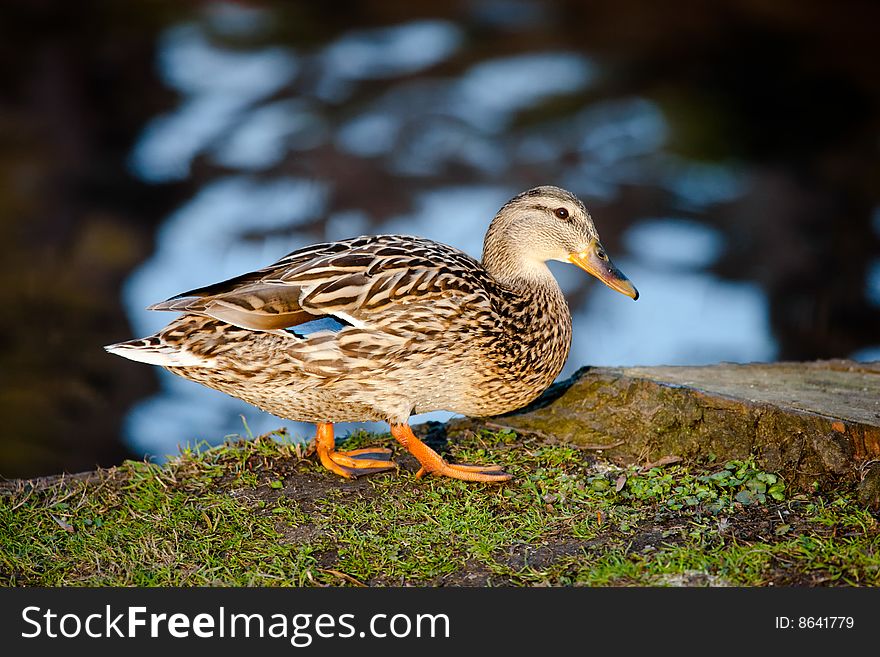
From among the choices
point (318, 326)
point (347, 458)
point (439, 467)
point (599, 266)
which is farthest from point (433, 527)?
point (599, 266)

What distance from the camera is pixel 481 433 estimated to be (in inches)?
147

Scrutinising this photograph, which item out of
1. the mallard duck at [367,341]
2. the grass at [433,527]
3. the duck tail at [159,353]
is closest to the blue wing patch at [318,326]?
the mallard duck at [367,341]

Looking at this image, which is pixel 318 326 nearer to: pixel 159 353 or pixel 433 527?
pixel 159 353

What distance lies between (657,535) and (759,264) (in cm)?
399

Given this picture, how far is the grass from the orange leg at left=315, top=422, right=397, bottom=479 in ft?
0.18

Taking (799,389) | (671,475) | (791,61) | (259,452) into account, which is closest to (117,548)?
(259,452)

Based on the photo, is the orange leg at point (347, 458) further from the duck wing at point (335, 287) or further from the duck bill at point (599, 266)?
the duck bill at point (599, 266)

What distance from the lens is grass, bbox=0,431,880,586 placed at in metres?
2.65

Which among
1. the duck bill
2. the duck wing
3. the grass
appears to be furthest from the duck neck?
the grass

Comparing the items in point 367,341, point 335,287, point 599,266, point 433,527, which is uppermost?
point 599,266

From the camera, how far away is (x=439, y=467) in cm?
330

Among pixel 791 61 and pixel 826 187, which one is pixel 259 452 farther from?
pixel 791 61

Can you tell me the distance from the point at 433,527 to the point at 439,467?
1.15 feet

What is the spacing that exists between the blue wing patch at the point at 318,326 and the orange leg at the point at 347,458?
1.60 feet
